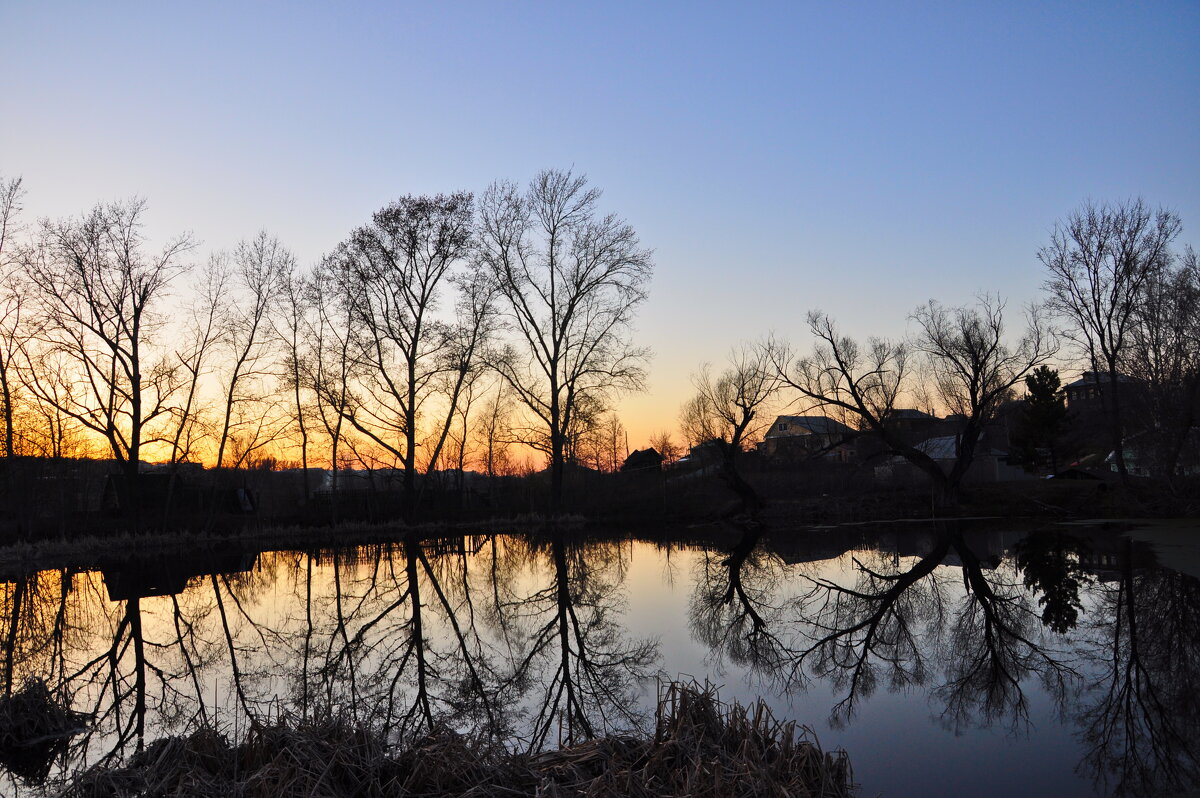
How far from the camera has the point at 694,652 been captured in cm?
1001

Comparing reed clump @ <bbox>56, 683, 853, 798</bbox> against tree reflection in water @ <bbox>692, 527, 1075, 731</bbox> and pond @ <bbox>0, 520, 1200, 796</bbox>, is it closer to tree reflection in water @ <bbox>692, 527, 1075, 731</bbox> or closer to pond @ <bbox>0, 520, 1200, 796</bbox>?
pond @ <bbox>0, 520, 1200, 796</bbox>

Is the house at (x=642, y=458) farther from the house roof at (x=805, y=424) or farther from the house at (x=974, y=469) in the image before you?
the house at (x=974, y=469)

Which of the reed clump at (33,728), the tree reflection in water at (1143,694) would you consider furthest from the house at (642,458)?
the reed clump at (33,728)

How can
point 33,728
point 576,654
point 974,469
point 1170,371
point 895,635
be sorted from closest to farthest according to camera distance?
1. point 33,728
2. point 576,654
3. point 895,635
4. point 1170,371
5. point 974,469

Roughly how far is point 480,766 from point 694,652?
5477 mm

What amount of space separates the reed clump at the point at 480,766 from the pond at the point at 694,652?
465 millimetres

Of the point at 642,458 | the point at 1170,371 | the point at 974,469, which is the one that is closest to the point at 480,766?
the point at 1170,371

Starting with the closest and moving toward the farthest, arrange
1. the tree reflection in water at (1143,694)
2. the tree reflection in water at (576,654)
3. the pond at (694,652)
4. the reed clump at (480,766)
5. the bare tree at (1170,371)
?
the reed clump at (480,766) → the tree reflection in water at (1143,694) → the pond at (694,652) → the tree reflection in water at (576,654) → the bare tree at (1170,371)

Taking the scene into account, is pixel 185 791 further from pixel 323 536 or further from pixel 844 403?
pixel 844 403

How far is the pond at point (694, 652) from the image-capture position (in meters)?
6.36

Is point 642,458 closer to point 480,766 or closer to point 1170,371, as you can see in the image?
point 1170,371

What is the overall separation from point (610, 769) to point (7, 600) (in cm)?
1737

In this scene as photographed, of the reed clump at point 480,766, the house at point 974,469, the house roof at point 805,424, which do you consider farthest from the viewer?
the house roof at point 805,424

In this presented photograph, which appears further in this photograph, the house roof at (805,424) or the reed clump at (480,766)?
the house roof at (805,424)
